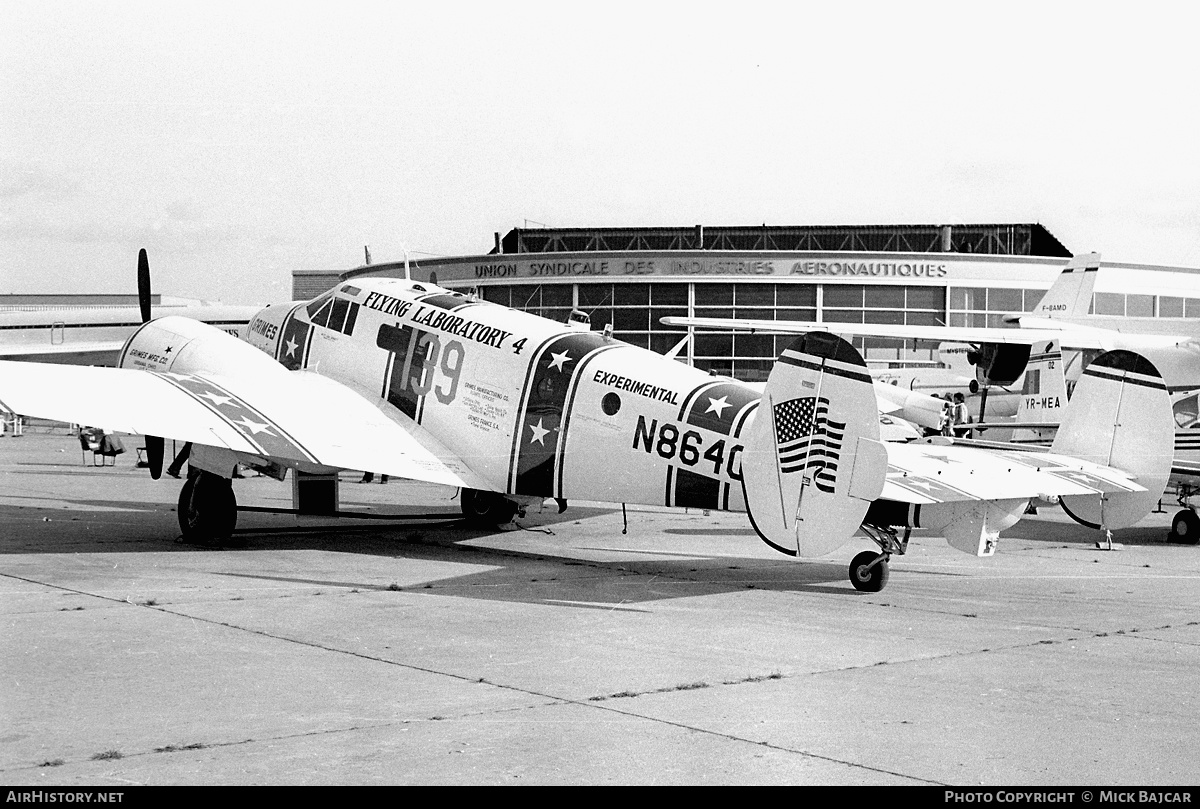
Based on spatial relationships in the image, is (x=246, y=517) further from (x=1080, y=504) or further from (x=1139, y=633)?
(x=1139, y=633)

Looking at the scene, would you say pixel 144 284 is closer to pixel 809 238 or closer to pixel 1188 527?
pixel 1188 527

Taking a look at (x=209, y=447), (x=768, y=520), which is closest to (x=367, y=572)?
(x=209, y=447)

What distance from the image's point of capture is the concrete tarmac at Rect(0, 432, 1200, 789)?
629 centimetres

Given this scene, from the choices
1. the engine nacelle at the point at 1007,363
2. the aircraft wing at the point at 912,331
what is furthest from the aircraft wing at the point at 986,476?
the engine nacelle at the point at 1007,363

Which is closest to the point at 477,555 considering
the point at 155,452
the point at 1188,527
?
the point at 155,452

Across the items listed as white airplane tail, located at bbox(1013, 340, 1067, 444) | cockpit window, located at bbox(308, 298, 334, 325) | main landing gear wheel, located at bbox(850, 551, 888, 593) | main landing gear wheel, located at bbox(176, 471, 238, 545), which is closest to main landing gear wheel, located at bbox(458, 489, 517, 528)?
cockpit window, located at bbox(308, 298, 334, 325)

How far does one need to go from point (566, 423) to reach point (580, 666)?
21.9ft

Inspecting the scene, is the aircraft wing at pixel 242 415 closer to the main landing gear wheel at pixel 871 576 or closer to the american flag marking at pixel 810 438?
the main landing gear wheel at pixel 871 576

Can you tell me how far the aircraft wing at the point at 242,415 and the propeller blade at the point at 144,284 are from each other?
5.49 m

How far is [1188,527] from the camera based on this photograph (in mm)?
19594

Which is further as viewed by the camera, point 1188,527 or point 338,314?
point 1188,527

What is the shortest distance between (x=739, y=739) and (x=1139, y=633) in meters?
5.56

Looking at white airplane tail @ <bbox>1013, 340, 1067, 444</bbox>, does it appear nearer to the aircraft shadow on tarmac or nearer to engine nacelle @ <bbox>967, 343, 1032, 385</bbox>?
engine nacelle @ <bbox>967, 343, 1032, 385</bbox>

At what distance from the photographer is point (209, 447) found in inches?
618
